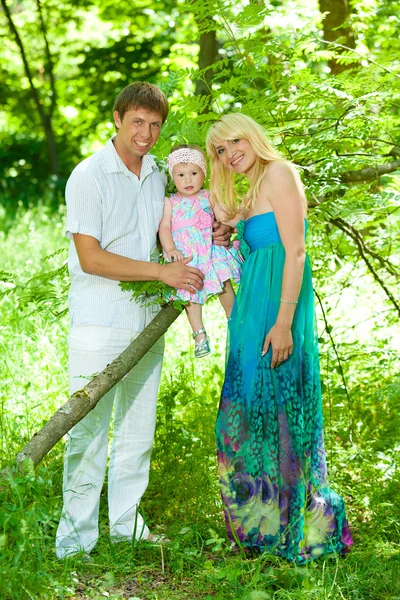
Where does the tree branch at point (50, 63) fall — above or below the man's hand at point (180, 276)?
above

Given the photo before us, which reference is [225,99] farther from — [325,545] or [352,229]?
[325,545]

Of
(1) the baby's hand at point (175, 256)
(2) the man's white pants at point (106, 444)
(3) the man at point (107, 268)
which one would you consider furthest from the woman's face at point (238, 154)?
(2) the man's white pants at point (106, 444)

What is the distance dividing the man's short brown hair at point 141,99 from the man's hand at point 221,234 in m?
0.62

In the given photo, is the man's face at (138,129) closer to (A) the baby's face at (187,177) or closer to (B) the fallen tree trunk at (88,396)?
(A) the baby's face at (187,177)

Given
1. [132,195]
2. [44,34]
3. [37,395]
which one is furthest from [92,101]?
[132,195]

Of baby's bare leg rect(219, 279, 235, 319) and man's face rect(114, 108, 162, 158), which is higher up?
man's face rect(114, 108, 162, 158)

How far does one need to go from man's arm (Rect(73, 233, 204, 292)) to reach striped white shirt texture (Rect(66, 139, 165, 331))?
0.07 metres

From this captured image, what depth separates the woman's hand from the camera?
12.2ft

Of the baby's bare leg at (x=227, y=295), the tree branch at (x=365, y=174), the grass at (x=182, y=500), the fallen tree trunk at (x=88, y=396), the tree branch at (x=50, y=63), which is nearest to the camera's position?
the fallen tree trunk at (x=88, y=396)

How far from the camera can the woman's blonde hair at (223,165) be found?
3.66 metres

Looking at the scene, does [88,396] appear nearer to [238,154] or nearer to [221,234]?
[221,234]

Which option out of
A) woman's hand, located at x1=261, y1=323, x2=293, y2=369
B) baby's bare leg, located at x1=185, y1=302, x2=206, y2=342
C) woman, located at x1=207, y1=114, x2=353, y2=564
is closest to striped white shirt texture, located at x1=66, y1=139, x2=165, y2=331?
baby's bare leg, located at x1=185, y1=302, x2=206, y2=342

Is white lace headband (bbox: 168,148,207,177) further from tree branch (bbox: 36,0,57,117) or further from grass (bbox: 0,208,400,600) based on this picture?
tree branch (bbox: 36,0,57,117)

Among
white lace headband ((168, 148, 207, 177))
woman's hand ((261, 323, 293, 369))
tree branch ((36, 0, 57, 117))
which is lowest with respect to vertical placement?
woman's hand ((261, 323, 293, 369))
